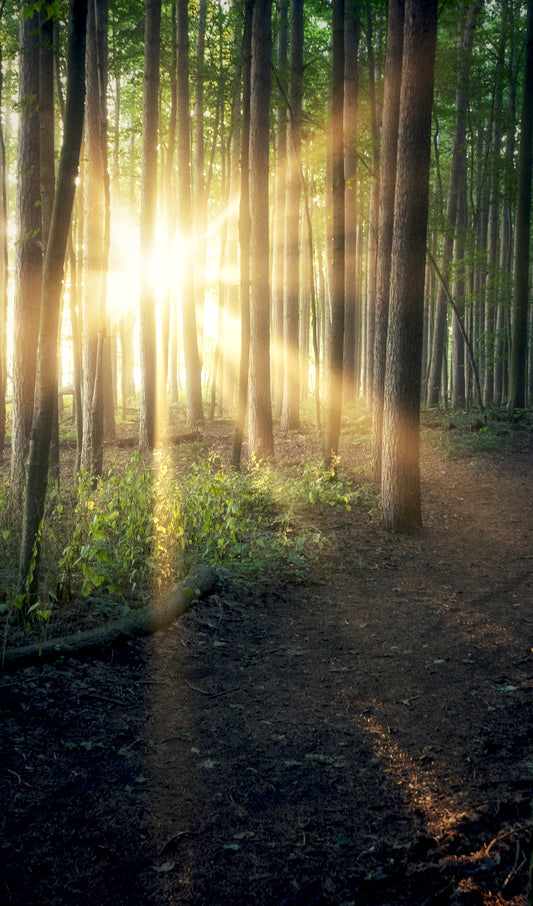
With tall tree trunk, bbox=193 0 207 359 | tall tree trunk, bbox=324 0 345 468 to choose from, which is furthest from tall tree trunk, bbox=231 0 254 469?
tall tree trunk, bbox=193 0 207 359

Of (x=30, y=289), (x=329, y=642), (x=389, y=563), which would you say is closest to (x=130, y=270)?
(x=30, y=289)

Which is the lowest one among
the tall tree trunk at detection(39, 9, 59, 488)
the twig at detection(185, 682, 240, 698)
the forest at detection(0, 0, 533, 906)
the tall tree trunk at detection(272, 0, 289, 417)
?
the twig at detection(185, 682, 240, 698)

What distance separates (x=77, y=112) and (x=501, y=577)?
6344 mm

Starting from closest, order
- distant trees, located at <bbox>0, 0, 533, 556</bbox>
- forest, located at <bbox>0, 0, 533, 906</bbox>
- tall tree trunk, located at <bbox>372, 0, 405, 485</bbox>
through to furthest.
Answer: forest, located at <bbox>0, 0, 533, 906</bbox> → distant trees, located at <bbox>0, 0, 533, 556</bbox> → tall tree trunk, located at <bbox>372, 0, 405, 485</bbox>

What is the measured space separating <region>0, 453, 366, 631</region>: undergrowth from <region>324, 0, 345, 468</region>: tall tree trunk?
1744 mm

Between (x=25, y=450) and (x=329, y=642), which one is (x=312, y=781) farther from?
(x=25, y=450)

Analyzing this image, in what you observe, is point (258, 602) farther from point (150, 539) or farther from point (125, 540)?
point (125, 540)

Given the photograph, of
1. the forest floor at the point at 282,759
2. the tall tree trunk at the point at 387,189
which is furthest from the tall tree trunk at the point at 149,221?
the forest floor at the point at 282,759

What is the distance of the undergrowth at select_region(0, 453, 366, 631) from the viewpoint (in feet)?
15.8

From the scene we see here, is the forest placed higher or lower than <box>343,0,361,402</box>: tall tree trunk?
lower

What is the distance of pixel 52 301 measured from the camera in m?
4.45

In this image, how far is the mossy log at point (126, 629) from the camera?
382cm

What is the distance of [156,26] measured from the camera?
1252 cm

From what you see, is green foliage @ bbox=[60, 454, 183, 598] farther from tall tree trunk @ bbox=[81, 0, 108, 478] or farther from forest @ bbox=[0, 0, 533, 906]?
tall tree trunk @ bbox=[81, 0, 108, 478]
